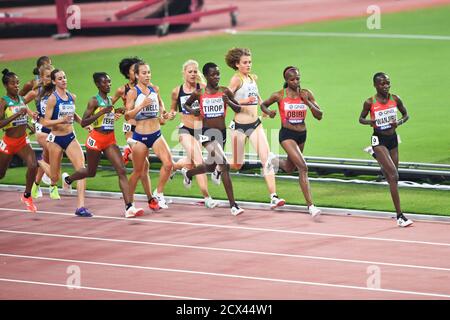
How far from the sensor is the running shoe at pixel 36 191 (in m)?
18.9

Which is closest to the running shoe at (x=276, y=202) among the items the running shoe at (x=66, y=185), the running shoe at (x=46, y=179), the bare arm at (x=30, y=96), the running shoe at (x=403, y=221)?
the running shoe at (x=403, y=221)

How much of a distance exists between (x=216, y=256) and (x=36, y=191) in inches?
183

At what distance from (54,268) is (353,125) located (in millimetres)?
9904

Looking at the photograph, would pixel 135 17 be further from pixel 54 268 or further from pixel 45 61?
pixel 54 268


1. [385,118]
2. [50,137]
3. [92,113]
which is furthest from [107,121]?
[385,118]

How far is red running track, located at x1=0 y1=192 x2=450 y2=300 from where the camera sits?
13.7m

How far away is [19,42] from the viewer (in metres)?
36.4

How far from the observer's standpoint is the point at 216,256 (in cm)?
1527

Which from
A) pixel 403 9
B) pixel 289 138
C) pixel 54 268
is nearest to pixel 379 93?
pixel 289 138

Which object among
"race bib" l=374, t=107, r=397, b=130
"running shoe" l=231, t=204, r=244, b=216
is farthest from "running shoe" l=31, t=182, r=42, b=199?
"race bib" l=374, t=107, r=397, b=130

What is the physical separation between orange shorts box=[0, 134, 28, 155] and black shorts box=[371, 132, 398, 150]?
5.10 metres

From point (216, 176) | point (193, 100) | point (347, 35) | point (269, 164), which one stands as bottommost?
point (216, 176)

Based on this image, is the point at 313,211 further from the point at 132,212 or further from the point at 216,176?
the point at 132,212

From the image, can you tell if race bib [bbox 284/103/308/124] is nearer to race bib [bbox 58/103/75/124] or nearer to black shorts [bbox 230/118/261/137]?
black shorts [bbox 230/118/261/137]
